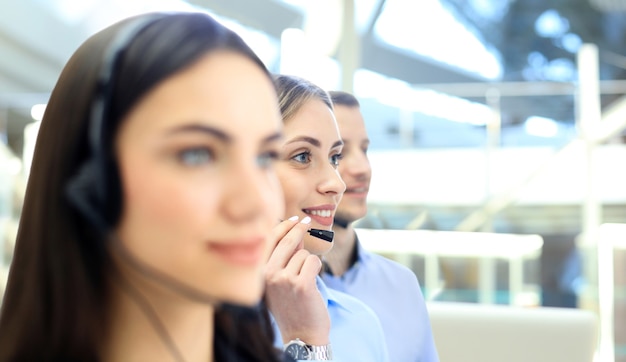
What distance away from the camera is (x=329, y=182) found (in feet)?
4.28

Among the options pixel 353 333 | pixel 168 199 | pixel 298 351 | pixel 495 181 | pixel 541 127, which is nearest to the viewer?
pixel 168 199

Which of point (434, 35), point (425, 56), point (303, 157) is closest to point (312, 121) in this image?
point (303, 157)

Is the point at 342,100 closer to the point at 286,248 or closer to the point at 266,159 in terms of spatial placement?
the point at 286,248

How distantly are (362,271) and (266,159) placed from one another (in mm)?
1186

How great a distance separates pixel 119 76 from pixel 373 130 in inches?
166

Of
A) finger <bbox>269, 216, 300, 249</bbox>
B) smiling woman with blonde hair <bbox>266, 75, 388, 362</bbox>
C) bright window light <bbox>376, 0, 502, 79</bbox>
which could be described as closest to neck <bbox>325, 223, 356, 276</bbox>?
smiling woman with blonde hair <bbox>266, 75, 388, 362</bbox>

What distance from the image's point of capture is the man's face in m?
1.71

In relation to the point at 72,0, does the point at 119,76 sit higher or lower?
lower

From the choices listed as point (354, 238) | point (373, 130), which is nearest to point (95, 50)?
point (354, 238)

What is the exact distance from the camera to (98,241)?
57 cm

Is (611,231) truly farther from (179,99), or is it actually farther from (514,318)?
(179,99)

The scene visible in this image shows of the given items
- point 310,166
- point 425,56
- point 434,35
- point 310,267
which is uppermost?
point 434,35

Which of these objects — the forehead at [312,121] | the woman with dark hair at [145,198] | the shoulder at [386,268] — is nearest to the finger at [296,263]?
the forehead at [312,121]

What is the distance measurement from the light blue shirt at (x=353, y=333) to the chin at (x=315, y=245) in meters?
0.07
